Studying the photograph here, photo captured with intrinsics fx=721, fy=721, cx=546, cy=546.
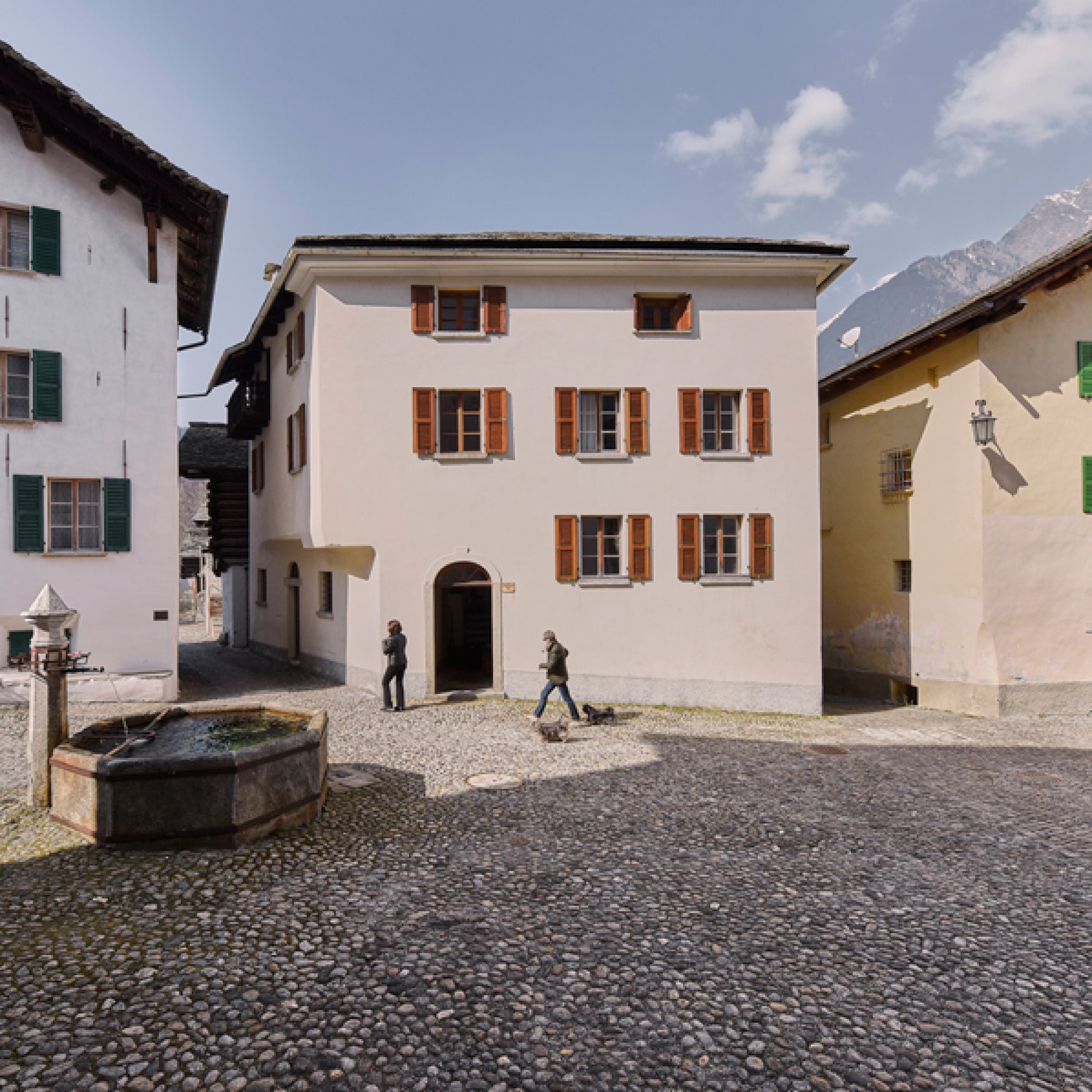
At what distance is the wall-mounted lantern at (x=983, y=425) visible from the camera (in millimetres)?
16047

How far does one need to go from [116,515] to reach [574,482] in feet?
30.7

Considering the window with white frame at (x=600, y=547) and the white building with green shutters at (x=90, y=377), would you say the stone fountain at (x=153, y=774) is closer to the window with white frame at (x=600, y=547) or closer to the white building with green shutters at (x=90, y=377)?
the white building with green shutters at (x=90, y=377)

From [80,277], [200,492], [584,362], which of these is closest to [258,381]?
[80,277]

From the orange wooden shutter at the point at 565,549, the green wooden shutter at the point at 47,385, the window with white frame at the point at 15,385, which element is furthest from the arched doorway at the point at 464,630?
the window with white frame at the point at 15,385

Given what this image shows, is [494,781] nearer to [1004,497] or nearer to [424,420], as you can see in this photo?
[424,420]

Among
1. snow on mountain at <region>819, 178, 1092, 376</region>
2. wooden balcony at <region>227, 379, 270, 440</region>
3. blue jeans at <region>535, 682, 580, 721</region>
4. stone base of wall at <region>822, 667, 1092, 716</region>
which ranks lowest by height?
stone base of wall at <region>822, 667, 1092, 716</region>

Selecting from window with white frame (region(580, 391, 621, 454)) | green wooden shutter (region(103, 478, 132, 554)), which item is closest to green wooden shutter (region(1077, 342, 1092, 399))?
window with white frame (region(580, 391, 621, 454))

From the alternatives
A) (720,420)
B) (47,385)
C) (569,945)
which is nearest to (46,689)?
(569,945)

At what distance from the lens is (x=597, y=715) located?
530 inches

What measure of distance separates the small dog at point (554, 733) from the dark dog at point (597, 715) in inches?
61.1

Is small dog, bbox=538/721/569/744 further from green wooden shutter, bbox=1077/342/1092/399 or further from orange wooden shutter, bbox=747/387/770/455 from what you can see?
green wooden shutter, bbox=1077/342/1092/399

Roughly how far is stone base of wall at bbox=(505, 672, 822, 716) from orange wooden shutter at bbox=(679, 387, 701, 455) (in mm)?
5149

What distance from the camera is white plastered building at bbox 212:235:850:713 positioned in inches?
605

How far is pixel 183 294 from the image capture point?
1842 cm
